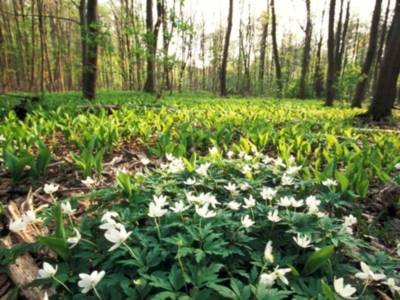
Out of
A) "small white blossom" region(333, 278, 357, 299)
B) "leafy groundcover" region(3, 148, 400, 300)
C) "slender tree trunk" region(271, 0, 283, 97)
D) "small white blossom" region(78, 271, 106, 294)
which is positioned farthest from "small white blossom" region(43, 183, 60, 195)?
"slender tree trunk" region(271, 0, 283, 97)

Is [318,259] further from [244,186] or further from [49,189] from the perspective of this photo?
[49,189]

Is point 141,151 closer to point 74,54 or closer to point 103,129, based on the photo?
point 103,129

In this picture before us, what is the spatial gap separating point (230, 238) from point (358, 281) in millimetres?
558

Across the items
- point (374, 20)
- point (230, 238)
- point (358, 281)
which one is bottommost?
point (358, 281)

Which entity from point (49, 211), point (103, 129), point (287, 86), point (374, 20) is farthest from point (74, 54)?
point (49, 211)

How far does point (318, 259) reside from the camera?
4.49ft

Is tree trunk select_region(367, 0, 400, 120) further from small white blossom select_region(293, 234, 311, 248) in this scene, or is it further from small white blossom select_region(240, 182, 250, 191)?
small white blossom select_region(293, 234, 311, 248)

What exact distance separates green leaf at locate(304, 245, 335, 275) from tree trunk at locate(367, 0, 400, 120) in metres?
6.14

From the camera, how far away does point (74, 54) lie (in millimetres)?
32688

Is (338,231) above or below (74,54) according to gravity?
below

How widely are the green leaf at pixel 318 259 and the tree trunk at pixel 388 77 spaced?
242 inches

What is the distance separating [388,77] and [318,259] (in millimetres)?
6336

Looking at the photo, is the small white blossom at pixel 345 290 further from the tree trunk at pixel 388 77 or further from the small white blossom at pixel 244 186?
the tree trunk at pixel 388 77

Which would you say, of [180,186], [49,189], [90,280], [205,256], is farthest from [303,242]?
[49,189]
